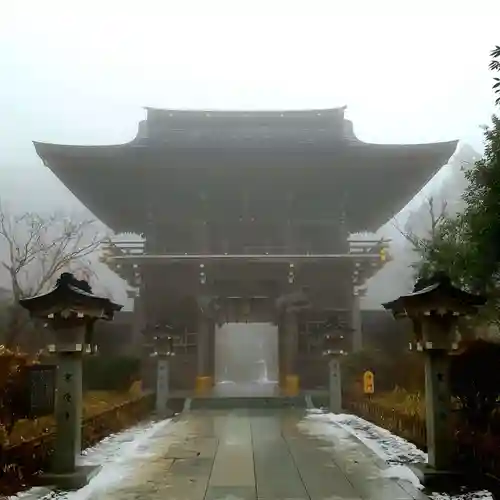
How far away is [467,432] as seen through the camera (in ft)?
30.1

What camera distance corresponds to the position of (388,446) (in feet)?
39.0

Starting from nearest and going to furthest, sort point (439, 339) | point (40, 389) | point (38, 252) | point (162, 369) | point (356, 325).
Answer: point (439, 339) < point (40, 389) < point (162, 369) < point (356, 325) < point (38, 252)

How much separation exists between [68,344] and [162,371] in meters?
10.9

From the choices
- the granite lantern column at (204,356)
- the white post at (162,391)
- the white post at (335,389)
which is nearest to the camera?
the white post at (335,389)

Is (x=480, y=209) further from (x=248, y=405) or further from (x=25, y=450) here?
(x=248, y=405)

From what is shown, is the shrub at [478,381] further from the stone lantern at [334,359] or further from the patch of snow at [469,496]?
the stone lantern at [334,359]

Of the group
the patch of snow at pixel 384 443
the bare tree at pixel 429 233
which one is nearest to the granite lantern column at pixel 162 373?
the patch of snow at pixel 384 443

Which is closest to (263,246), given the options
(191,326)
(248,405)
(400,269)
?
(191,326)

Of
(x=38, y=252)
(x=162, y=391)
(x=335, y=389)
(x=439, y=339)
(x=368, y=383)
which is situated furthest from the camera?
(x=38, y=252)

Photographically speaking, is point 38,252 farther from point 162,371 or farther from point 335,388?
point 335,388

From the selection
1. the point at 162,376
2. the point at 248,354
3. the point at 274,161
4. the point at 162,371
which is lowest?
the point at 162,376

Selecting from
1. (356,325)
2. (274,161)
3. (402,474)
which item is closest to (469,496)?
(402,474)

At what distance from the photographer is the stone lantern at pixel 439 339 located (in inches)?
347

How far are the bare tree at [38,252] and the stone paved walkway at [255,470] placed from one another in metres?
12.0
